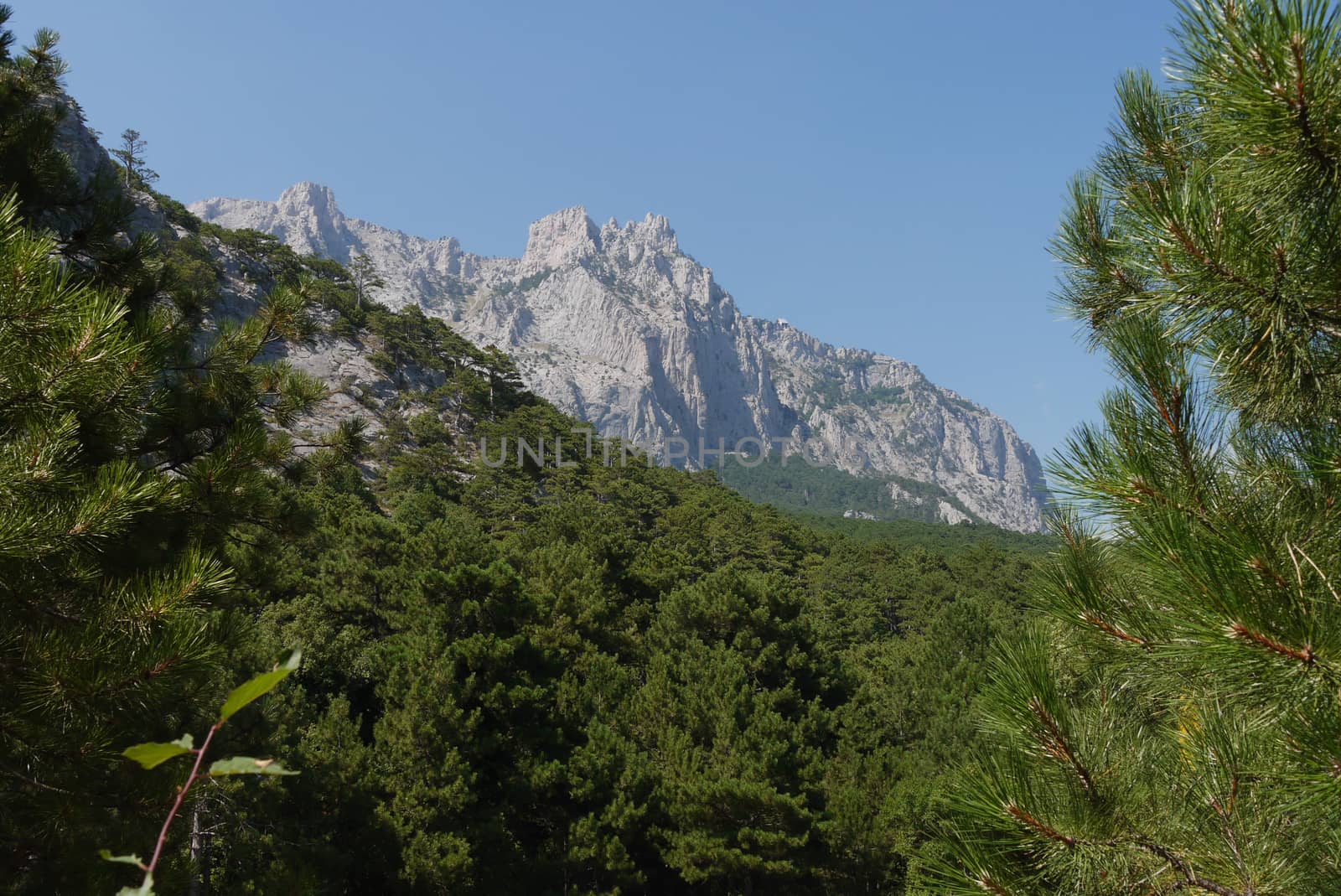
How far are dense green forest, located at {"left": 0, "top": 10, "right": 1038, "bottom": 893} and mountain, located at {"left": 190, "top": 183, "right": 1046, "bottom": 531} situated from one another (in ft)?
354

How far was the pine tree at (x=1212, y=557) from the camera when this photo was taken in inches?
67.9

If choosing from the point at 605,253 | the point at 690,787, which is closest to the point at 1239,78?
the point at 690,787

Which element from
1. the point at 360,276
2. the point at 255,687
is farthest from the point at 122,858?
the point at 360,276

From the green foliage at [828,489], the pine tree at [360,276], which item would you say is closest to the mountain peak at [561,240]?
the green foliage at [828,489]

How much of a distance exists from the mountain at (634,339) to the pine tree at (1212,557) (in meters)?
125

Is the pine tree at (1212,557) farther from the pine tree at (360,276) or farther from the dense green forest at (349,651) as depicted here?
the pine tree at (360,276)

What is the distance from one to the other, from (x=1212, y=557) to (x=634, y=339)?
148 m

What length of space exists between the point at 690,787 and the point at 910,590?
85.3 feet

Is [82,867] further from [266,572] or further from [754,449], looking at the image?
[754,449]

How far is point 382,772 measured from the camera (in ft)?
38.8

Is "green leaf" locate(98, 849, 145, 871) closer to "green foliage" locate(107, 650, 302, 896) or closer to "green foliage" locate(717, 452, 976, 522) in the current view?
"green foliage" locate(107, 650, 302, 896)

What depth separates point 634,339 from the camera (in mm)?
147750

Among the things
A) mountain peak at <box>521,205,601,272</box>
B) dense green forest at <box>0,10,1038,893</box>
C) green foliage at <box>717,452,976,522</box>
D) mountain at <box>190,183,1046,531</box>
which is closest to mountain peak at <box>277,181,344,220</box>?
mountain at <box>190,183,1046,531</box>

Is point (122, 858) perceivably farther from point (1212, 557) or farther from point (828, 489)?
point (828, 489)
